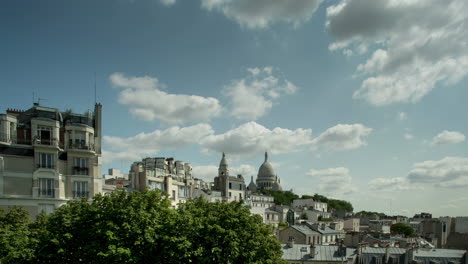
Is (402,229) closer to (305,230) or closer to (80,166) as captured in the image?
(305,230)

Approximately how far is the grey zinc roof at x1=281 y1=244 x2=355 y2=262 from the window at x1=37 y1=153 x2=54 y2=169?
29561 mm

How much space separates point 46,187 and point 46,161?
2.49 m

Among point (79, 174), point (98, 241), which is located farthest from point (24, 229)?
point (79, 174)

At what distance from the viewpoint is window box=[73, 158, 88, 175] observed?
39219mm

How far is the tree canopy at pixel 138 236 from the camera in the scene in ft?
88.6

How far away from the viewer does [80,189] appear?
3928 centimetres

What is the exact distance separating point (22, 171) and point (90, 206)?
1187cm

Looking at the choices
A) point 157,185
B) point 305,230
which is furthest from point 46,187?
point 305,230

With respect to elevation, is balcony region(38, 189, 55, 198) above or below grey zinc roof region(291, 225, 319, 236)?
above

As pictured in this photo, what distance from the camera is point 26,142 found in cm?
3772

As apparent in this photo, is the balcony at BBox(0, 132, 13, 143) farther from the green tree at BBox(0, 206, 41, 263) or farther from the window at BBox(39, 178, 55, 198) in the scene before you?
the green tree at BBox(0, 206, 41, 263)

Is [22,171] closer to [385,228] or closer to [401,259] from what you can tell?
[401,259]

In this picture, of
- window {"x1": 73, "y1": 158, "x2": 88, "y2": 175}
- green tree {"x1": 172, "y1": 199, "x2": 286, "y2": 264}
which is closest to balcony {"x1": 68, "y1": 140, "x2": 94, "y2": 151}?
window {"x1": 73, "y1": 158, "x2": 88, "y2": 175}

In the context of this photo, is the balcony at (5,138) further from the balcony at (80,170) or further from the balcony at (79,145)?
the balcony at (80,170)
